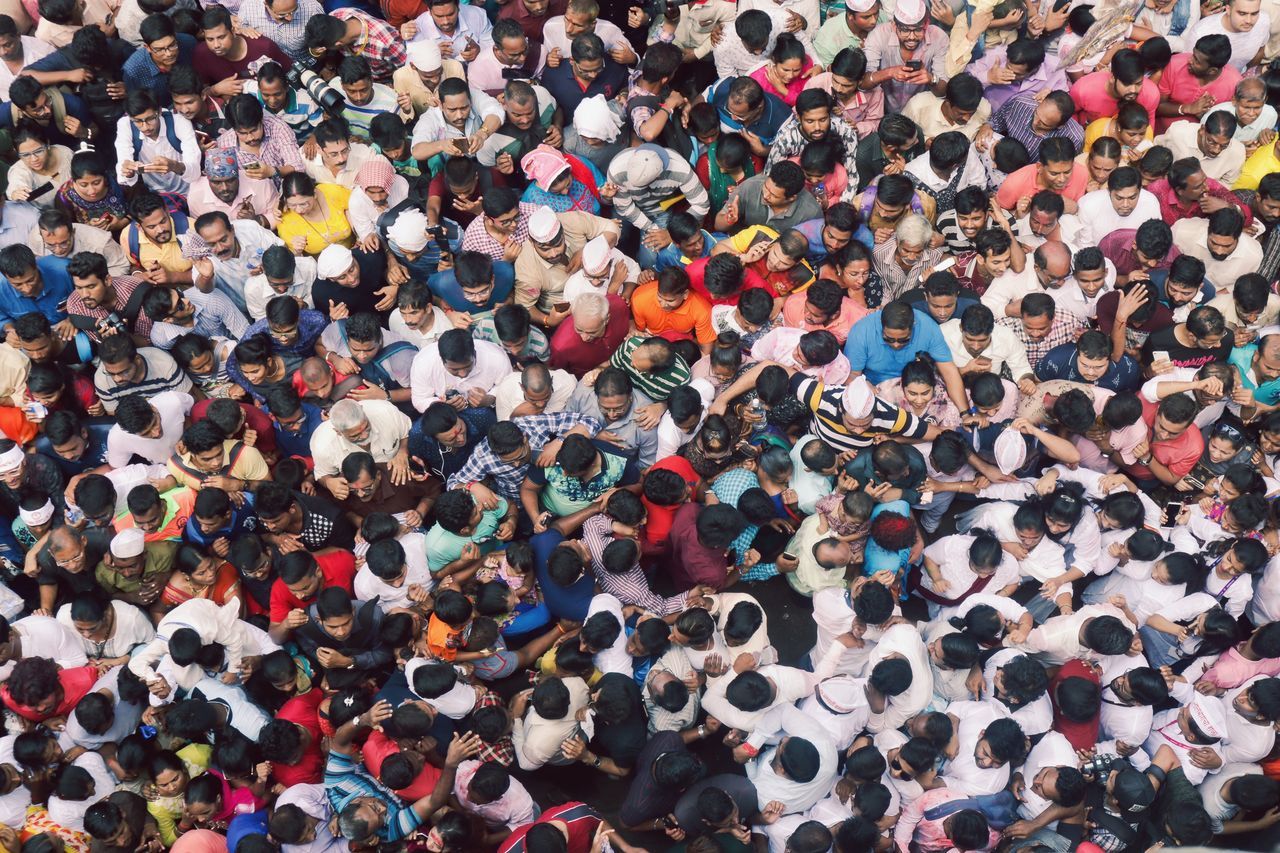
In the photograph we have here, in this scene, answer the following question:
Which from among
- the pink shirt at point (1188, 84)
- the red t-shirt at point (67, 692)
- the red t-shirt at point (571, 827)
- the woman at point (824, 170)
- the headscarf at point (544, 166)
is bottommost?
the red t-shirt at point (67, 692)

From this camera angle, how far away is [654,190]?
8867 mm

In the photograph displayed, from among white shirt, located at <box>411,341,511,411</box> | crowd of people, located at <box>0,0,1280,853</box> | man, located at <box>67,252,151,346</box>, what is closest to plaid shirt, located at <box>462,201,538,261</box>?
crowd of people, located at <box>0,0,1280,853</box>

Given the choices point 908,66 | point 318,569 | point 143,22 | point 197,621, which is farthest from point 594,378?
point 143,22

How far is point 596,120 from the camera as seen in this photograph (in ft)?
29.4

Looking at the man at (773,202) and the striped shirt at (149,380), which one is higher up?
the man at (773,202)

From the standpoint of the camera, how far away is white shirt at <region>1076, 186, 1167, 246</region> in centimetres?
880

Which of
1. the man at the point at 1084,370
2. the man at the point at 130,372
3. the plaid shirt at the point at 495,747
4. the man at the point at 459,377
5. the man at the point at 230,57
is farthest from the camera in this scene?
the man at the point at 230,57

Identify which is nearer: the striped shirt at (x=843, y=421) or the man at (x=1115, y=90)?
the striped shirt at (x=843, y=421)

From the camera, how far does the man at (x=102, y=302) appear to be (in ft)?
27.2

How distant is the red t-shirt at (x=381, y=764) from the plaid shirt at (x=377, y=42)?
4927mm

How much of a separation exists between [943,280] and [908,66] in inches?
79.4

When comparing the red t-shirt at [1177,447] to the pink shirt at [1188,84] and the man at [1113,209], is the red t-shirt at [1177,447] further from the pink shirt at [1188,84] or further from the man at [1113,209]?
the pink shirt at [1188,84]

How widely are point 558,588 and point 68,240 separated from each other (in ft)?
13.1

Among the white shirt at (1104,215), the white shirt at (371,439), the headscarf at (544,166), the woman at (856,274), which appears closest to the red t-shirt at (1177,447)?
the white shirt at (1104,215)
